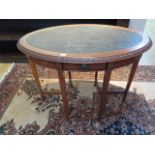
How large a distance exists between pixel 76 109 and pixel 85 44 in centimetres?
63

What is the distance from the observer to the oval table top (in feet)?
3.73

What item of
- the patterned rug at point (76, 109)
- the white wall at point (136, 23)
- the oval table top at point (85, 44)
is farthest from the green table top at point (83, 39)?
A: the white wall at point (136, 23)

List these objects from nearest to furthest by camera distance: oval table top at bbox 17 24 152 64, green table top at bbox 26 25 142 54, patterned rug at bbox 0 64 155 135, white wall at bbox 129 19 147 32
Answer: oval table top at bbox 17 24 152 64, green table top at bbox 26 25 142 54, patterned rug at bbox 0 64 155 135, white wall at bbox 129 19 147 32

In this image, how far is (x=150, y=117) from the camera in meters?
1.58

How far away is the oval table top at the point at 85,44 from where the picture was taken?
44.7 inches

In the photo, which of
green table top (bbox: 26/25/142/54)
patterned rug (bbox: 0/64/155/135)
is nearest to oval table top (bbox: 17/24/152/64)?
green table top (bbox: 26/25/142/54)

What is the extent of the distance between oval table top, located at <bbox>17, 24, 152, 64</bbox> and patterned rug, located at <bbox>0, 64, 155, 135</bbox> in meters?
0.60

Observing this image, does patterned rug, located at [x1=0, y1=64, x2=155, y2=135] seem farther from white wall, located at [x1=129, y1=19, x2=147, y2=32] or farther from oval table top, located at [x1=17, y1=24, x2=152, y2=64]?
white wall, located at [x1=129, y1=19, x2=147, y2=32]

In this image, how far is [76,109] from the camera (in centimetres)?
166

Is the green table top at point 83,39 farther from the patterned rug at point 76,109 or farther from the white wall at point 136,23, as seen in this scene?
the white wall at point 136,23

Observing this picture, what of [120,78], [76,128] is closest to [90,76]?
[120,78]

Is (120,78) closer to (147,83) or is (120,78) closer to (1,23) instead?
(147,83)

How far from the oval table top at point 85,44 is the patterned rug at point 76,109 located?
1.97 feet

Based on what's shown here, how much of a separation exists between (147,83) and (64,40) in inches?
44.3
